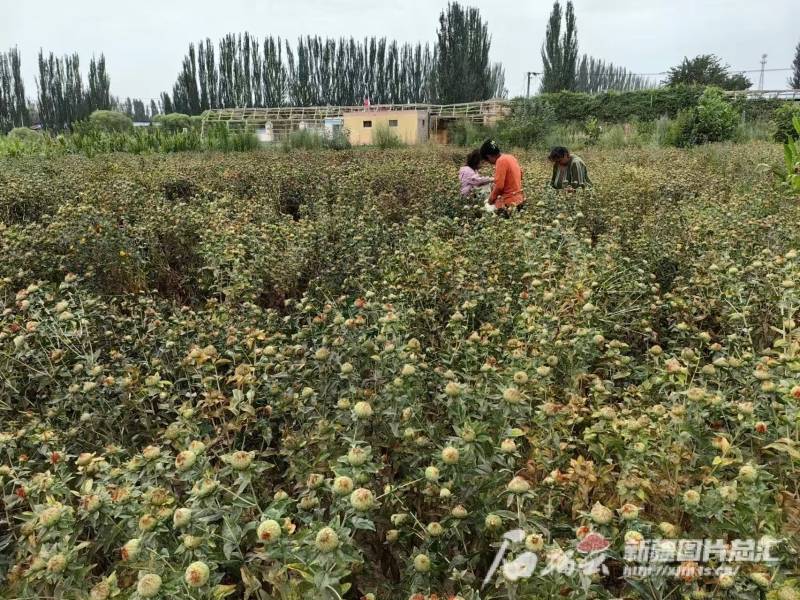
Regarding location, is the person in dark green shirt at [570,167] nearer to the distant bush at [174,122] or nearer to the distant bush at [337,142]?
the distant bush at [337,142]

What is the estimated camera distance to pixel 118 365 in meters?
2.29

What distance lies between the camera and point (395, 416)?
1694 millimetres

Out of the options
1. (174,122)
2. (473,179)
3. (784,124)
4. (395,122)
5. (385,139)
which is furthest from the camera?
(174,122)

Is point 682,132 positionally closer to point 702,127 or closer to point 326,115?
point 702,127

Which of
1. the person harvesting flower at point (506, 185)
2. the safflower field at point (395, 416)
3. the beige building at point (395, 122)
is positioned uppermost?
the beige building at point (395, 122)

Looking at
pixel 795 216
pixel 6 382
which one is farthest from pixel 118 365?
pixel 795 216

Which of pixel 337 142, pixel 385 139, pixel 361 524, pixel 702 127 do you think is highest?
pixel 702 127

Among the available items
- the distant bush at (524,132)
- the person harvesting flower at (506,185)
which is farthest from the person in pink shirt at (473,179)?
the distant bush at (524,132)

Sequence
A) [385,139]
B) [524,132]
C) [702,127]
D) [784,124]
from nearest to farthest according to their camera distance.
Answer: [784,124]
[702,127]
[385,139]
[524,132]

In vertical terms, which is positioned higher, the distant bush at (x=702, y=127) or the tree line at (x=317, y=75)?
the tree line at (x=317, y=75)

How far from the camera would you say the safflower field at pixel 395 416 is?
1223 millimetres

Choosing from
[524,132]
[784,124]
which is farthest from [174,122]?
[784,124]

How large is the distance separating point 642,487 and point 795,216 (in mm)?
3467

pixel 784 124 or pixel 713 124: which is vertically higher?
pixel 713 124
